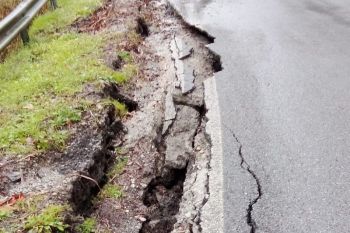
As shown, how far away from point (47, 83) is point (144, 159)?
5.71 feet

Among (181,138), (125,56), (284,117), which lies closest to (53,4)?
(125,56)

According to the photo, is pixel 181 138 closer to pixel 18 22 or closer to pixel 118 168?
pixel 118 168

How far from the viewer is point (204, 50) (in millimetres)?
6562

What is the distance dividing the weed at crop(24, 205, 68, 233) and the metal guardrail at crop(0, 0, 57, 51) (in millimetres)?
3412

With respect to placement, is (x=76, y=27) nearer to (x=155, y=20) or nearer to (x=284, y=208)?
(x=155, y=20)

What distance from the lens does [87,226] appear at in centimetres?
346

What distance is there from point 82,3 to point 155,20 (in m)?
1.81

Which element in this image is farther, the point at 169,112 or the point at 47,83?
the point at 47,83

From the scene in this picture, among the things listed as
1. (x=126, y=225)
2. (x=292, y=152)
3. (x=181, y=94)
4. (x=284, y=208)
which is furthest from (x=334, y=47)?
(x=126, y=225)

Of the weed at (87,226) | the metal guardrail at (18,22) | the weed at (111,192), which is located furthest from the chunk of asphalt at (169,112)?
the metal guardrail at (18,22)

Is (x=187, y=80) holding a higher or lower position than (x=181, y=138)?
lower

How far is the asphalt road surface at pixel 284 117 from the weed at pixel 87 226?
100 centimetres

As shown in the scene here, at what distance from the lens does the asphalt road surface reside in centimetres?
340

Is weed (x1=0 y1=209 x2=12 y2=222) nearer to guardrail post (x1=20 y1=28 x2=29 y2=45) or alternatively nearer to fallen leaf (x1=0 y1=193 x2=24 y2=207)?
fallen leaf (x1=0 y1=193 x2=24 y2=207)
